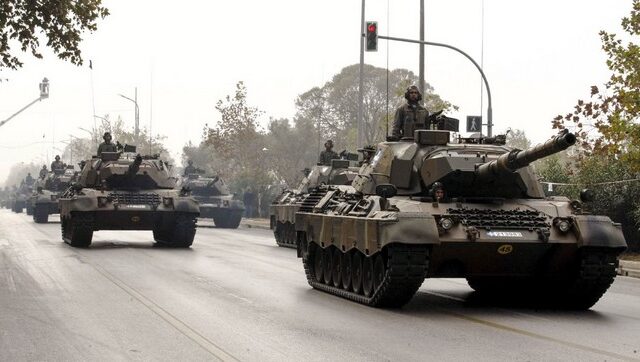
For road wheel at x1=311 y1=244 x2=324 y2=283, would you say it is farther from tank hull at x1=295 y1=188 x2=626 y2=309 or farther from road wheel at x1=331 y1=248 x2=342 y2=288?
tank hull at x1=295 y1=188 x2=626 y2=309

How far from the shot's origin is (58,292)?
50.2ft

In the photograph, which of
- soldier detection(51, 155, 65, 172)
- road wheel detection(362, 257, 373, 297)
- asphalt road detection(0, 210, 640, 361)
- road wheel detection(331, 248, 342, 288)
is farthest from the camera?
soldier detection(51, 155, 65, 172)

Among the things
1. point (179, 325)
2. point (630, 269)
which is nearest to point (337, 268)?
point (179, 325)

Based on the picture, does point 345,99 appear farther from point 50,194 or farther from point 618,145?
point 618,145

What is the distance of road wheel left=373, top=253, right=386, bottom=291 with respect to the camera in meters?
13.6

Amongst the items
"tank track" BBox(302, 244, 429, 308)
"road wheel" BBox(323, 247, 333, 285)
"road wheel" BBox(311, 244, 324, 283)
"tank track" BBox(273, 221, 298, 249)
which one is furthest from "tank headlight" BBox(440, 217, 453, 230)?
"tank track" BBox(273, 221, 298, 249)

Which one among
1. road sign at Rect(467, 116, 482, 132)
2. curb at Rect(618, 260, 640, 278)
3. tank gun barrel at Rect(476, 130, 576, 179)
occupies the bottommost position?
curb at Rect(618, 260, 640, 278)

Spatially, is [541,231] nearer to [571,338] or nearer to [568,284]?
[568,284]

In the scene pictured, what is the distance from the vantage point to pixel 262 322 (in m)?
12.0

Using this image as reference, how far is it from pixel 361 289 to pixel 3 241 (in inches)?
741

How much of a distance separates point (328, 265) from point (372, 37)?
48.2 ft

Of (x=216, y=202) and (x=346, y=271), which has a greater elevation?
(x=216, y=202)

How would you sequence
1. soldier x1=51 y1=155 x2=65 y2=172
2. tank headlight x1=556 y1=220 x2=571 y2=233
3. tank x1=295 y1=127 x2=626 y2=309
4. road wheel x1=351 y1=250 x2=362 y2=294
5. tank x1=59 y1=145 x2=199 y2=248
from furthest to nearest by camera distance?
soldier x1=51 y1=155 x2=65 y2=172, tank x1=59 y1=145 x2=199 y2=248, road wheel x1=351 y1=250 x2=362 y2=294, tank headlight x1=556 y1=220 x2=571 y2=233, tank x1=295 y1=127 x2=626 y2=309

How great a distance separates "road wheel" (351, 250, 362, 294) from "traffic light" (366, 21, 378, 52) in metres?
15.7
